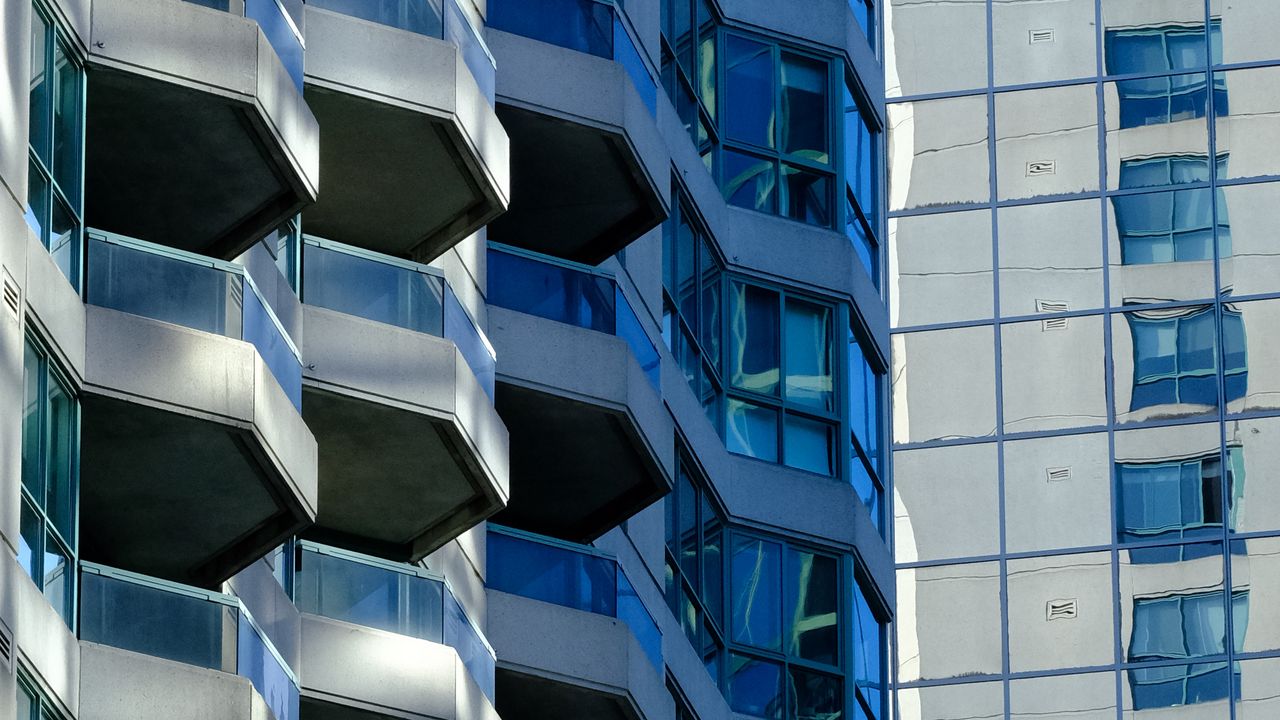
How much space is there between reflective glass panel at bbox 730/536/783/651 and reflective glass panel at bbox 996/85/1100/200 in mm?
32830

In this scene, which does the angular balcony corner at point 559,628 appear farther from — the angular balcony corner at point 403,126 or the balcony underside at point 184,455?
the balcony underside at point 184,455

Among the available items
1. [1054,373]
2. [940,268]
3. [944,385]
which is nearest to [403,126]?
[1054,373]

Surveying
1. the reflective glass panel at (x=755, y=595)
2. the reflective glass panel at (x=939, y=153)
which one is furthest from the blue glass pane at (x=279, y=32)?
the reflective glass panel at (x=939, y=153)

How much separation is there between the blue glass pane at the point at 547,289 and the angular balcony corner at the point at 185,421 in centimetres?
624

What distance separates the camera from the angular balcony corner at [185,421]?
2470cm

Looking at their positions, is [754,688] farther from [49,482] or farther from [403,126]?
[49,482]

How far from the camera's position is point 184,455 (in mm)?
25984

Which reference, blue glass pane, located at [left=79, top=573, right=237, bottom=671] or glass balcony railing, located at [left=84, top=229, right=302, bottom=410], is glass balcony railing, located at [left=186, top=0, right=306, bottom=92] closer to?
glass balcony railing, located at [left=84, top=229, right=302, bottom=410]

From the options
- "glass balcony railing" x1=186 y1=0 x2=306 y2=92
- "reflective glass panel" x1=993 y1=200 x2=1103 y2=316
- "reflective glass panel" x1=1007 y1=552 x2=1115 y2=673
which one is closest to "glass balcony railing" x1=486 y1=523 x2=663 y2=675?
"glass balcony railing" x1=186 y1=0 x2=306 y2=92

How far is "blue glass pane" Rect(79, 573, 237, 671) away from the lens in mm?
23703

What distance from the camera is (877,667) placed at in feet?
132

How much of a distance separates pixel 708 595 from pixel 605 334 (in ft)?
13.8

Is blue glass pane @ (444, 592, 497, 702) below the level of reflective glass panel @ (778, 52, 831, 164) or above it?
below

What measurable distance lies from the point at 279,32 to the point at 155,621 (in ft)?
17.8
